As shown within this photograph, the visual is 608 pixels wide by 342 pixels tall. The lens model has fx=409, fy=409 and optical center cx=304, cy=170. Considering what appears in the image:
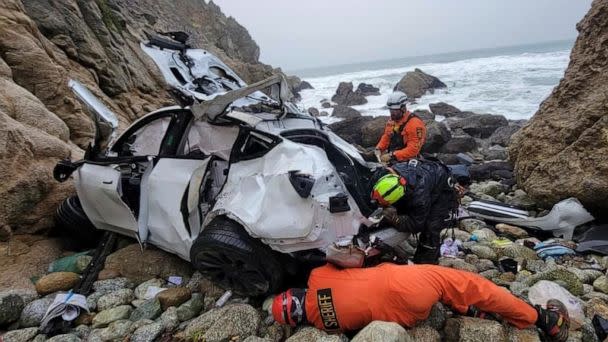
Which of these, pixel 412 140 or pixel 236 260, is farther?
pixel 412 140

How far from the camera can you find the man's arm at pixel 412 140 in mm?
6027

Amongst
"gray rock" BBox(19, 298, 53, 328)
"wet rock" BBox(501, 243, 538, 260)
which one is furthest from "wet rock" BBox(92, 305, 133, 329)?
"wet rock" BBox(501, 243, 538, 260)

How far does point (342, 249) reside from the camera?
3047 mm

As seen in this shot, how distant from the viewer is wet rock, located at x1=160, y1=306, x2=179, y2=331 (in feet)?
10.8

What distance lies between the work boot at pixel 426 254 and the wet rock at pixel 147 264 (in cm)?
228

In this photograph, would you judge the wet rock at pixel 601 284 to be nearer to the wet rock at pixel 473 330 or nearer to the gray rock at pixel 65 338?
the wet rock at pixel 473 330

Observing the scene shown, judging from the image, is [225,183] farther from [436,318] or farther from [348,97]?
[348,97]

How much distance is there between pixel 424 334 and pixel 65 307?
9.54 feet

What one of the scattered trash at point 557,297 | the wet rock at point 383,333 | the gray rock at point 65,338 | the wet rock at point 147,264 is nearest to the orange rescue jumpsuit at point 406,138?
the scattered trash at point 557,297

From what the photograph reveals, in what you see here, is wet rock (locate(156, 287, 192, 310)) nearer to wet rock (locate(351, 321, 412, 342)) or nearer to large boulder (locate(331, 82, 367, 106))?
wet rock (locate(351, 321, 412, 342))

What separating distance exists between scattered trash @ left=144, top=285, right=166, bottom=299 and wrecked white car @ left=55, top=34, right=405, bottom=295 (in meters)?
0.37

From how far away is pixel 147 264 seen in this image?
4234 millimetres

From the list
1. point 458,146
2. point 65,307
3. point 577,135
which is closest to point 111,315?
point 65,307

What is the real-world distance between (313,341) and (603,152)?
4304 mm
